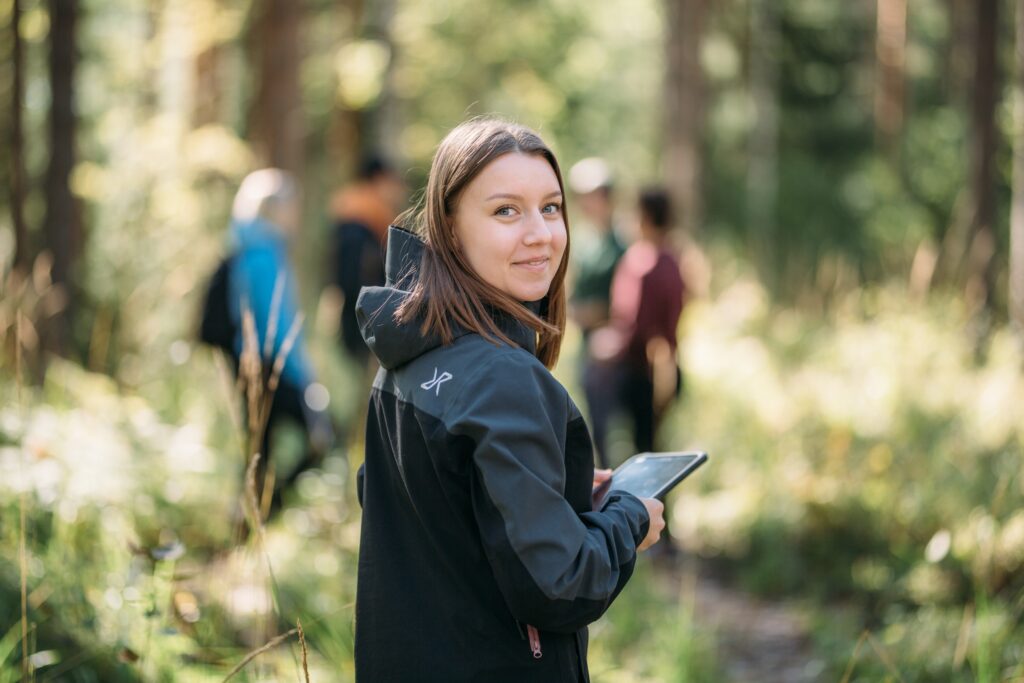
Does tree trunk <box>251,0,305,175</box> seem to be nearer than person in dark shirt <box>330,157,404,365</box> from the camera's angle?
No

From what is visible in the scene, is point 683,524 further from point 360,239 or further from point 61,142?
point 61,142

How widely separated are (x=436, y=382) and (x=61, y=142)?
6.01m

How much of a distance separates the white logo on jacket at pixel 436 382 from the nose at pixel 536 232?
309 millimetres

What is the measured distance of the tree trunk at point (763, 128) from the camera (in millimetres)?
24516

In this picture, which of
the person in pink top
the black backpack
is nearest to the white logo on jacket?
the black backpack

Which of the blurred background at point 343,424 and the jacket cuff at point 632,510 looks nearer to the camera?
the jacket cuff at point 632,510

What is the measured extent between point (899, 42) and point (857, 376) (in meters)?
16.6

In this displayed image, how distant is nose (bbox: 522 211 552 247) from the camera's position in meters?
2.01

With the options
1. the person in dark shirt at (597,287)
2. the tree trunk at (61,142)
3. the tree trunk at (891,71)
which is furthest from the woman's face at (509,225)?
the tree trunk at (891,71)

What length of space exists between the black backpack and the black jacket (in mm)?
4148

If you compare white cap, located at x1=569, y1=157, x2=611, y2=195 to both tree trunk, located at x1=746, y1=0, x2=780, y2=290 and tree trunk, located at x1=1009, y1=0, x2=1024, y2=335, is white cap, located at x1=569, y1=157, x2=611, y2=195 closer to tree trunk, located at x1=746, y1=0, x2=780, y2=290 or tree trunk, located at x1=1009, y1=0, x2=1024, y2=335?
tree trunk, located at x1=1009, y1=0, x2=1024, y2=335

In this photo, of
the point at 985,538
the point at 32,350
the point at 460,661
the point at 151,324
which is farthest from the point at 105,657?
the point at 151,324

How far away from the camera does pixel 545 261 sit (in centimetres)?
206

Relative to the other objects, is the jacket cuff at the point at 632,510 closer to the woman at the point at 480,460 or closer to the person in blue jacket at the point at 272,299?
the woman at the point at 480,460
